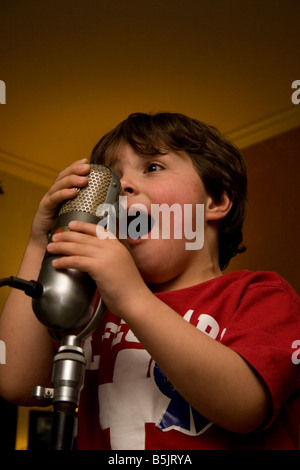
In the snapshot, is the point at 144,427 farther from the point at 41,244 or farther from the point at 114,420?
the point at 41,244

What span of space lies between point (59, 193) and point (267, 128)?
2349 millimetres

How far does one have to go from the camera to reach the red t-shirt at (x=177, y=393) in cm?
55

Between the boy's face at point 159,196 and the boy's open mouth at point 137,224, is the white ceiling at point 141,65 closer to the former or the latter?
the boy's face at point 159,196

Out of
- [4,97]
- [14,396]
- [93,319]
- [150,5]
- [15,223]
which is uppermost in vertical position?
[150,5]

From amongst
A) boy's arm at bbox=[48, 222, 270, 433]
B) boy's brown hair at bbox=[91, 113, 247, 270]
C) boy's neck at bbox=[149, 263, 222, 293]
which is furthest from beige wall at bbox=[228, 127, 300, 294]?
boy's arm at bbox=[48, 222, 270, 433]

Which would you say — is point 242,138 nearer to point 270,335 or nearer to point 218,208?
point 218,208

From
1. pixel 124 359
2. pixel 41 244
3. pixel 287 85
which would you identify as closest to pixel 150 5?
pixel 287 85

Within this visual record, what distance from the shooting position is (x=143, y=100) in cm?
252

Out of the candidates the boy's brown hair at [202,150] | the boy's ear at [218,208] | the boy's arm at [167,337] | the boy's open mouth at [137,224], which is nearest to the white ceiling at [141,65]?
the boy's brown hair at [202,150]

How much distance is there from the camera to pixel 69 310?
0.46m

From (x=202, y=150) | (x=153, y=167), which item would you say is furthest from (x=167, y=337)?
(x=202, y=150)

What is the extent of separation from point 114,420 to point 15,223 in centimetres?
257

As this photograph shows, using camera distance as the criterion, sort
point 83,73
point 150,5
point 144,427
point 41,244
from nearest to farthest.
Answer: point 144,427 < point 41,244 < point 150,5 < point 83,73

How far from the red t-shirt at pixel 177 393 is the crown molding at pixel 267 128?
210 centimetres
